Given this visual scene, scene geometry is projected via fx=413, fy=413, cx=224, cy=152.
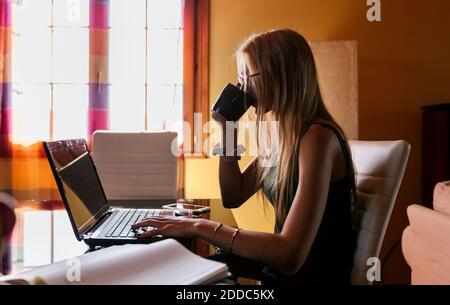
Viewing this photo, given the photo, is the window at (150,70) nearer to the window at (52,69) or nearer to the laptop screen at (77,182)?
the window at (52,69)

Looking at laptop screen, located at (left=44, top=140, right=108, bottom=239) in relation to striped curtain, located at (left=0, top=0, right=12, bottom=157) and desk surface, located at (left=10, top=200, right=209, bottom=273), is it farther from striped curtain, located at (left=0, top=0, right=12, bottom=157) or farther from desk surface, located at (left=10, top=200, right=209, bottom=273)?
striped curtain, located at (left=0, top=0, right=12, bottom=157)

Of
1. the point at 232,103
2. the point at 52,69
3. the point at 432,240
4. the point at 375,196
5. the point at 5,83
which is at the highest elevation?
the point at 52,69

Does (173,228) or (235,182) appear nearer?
(173,228)

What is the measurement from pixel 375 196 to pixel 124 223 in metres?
0.69

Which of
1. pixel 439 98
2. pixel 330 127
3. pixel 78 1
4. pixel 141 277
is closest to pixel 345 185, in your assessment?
pixel 330 127

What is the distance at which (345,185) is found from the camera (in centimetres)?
100

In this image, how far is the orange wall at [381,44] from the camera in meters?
Answer: 3.03

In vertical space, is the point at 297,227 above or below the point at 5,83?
below

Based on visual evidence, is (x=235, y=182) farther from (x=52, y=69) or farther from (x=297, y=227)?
(x=52, y=69)

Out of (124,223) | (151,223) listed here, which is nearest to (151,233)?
(151,223)

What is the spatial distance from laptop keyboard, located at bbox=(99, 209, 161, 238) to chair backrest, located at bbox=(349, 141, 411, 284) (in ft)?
1.82

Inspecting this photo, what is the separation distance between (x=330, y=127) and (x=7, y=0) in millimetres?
2792

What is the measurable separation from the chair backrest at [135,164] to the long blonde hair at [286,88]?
4.05 ft

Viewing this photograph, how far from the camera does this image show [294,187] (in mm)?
1032
